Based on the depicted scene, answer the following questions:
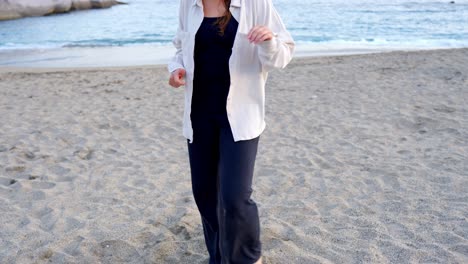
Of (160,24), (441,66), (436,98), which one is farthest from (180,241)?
(160,24)

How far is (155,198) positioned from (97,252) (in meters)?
1.01

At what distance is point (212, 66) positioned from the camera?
2.52m

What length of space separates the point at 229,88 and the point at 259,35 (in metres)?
0.35

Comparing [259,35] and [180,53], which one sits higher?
[259,35]

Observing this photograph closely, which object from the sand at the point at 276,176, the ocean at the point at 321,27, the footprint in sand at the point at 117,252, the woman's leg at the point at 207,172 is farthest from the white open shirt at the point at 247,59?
the ocean at the point at 321,27

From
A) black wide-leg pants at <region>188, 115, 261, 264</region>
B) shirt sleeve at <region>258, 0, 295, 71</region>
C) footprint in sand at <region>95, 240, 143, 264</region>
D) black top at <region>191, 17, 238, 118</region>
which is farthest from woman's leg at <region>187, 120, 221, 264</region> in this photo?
footprint in sand at <region>95, 240, 143, 264</region>

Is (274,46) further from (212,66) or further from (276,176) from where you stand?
(276,176)

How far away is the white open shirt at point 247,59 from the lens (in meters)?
2.42

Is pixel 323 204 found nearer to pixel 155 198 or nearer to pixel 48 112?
pixel 155 198

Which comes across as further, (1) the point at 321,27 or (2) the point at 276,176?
(1) the point at 321,27

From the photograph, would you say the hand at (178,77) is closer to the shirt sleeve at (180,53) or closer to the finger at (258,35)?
the shirt sleeve at (180,53)

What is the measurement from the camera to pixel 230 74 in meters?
2.47

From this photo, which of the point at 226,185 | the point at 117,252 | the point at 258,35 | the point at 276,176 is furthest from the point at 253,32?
the point at 276,176

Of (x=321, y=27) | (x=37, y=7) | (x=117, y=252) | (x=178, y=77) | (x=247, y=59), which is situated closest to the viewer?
(x=247, y=59)
